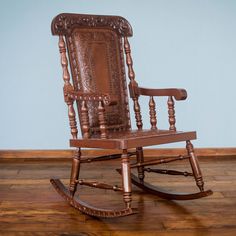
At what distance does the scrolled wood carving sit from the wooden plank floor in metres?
0.90

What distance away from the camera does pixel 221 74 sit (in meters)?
3.39

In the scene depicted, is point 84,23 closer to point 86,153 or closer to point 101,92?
point 101,92

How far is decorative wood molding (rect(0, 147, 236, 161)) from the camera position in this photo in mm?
3391

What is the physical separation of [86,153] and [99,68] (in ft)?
4.07

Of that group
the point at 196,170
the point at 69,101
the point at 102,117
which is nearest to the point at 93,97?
the point at 102,117

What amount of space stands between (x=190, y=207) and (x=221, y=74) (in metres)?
1.65

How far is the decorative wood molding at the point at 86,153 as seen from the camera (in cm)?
339

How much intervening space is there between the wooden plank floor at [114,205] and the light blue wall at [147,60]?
0.67 meters

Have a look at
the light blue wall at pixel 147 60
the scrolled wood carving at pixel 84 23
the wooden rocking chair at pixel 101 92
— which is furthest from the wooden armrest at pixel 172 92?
the light blue wall at pixel 147 60

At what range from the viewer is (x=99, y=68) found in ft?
7.55

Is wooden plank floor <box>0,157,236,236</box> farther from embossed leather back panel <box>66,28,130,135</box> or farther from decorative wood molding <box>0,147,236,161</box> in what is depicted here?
decorative wood molding <box>0,147,236,161</box>

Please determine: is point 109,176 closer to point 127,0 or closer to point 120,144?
point 120,144

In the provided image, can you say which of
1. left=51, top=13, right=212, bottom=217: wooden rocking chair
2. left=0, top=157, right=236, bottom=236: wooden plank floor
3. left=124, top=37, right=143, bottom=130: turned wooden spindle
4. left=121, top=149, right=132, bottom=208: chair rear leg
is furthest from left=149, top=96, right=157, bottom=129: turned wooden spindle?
left=121, top=149, right=132, bottom=208: chair rear leg

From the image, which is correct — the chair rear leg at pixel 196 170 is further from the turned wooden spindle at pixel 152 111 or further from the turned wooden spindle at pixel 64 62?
the turned wooden spindle at pixel 64 62
